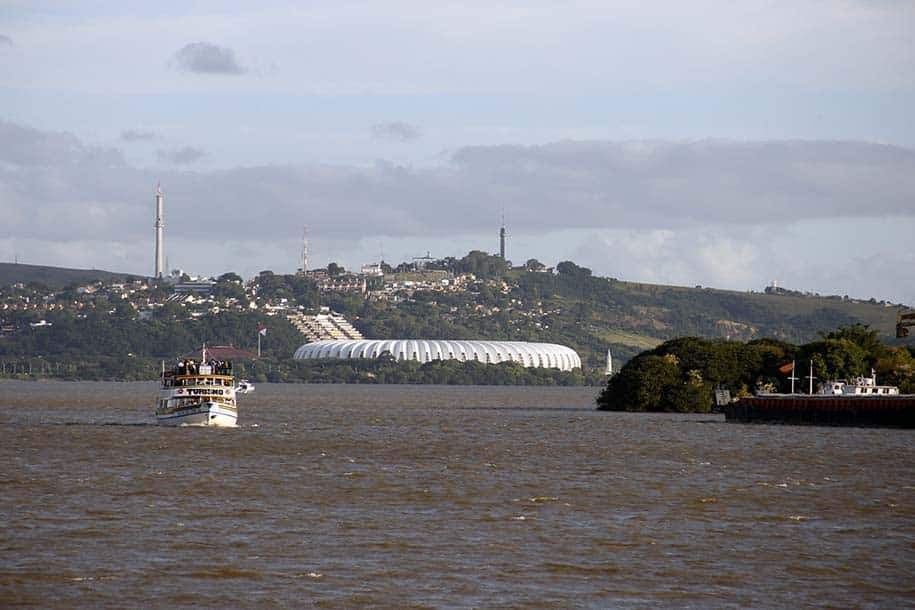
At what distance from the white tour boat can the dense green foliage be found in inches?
2224

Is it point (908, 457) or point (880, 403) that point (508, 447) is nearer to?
point (908, 457)

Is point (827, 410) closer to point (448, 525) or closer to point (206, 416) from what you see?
point (206, 416)

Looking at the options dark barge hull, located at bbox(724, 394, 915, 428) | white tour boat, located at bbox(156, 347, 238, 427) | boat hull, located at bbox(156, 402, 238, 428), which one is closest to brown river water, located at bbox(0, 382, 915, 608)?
boat hull, located at bbox(156, 402, 238, 428)

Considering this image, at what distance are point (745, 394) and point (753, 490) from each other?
90141mm

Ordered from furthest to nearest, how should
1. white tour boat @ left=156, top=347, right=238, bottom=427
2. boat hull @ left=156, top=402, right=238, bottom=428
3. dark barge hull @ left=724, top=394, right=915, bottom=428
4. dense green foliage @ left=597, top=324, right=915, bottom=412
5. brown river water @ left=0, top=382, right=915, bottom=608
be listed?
1. dense green foliage @ left=597, top=324, right=915, bottom=412
2. dark barge hull @ left=724, top=394, right=915, bottom=428
3. white tour boat @ left=156, top=347, right=238, bottom=427
4. boat hull @ left=156, top=402, right=238, bottom=428
5. brown river water @ left=0, top=382, right=915, bottom=608

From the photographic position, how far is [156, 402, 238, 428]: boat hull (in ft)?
309

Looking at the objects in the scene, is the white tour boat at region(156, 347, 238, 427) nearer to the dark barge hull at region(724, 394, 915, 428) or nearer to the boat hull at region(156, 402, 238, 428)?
the boat hull at region(156, 402, 238, 428)

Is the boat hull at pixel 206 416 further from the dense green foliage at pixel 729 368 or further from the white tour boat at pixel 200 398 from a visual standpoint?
the dense green foliage at pixel 729 368

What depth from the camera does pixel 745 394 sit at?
14338cm

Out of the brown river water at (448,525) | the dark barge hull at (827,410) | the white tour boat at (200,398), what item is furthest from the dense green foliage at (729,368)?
the brown river water at (448,525)

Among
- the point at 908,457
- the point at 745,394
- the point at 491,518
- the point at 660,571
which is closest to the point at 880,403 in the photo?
the point at 745,394

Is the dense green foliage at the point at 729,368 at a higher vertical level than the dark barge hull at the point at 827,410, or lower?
higher

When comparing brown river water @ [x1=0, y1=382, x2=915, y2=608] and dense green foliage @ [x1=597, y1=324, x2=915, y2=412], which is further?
dense green foliage @ [x1=597, y1=324, x2=915, y2=412]

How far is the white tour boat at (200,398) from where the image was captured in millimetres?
94562
